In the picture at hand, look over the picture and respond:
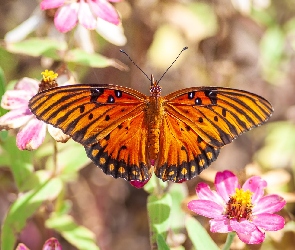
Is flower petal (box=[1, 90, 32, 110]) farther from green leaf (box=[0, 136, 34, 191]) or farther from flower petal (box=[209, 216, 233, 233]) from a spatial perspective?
flower petal (box=[209, 216, 233, 233])

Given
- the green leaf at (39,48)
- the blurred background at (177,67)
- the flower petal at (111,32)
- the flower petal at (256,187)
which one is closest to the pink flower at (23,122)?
the green leaf at (39,48)

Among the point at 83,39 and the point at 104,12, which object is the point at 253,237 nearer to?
the point at 104,12

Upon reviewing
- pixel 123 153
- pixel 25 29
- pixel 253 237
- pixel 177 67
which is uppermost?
pixel 177 67

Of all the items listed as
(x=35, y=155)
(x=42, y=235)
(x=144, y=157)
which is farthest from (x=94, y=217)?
(x=144, y=157)

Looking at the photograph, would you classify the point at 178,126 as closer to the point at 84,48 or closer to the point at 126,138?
the point at 126,138

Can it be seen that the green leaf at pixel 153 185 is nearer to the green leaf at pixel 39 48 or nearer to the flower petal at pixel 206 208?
the flower petal at pixel 206 208

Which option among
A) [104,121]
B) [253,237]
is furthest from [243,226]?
[104,121]
